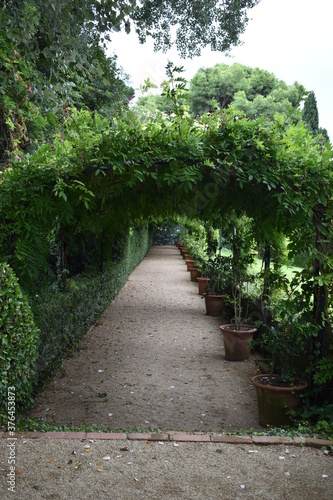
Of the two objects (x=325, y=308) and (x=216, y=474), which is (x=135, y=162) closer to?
(x=325, y=308)

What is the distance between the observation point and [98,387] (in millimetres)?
5742

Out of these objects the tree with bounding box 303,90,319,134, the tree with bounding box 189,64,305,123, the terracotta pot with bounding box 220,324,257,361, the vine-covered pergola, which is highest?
the tree with bounding box 189,64,305,123

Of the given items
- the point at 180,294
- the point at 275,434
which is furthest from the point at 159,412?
the point at 180,294

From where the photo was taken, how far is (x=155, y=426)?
4562mm

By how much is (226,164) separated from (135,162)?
85 centimetres

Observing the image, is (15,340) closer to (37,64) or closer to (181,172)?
(181,172)

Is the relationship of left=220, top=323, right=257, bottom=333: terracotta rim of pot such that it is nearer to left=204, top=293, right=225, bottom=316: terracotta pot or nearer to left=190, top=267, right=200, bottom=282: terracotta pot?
left=204, top=293, right=225, bottom=316: terracotta pot

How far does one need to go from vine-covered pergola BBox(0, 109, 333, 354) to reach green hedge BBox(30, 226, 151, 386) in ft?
3.15

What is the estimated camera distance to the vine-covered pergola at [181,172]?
4.27 m

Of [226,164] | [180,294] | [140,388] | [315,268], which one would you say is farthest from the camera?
[180,294]

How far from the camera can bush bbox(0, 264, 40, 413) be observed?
3.82 metres

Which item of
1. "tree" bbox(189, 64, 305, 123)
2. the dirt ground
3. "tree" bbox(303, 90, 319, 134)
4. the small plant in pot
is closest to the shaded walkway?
the dirt ground

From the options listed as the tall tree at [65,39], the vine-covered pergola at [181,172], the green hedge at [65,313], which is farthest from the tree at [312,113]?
the vine-covered pergola at [181,172]

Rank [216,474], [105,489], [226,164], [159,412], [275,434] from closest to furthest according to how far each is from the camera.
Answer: [105,489] < [216,474] < [275,434] < [226,164] < [159,412]
